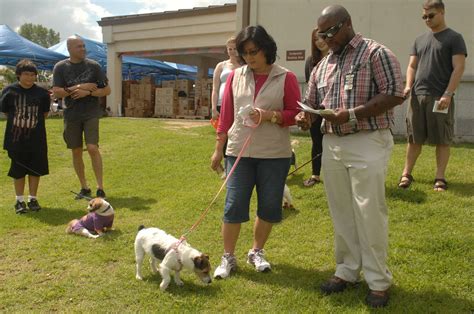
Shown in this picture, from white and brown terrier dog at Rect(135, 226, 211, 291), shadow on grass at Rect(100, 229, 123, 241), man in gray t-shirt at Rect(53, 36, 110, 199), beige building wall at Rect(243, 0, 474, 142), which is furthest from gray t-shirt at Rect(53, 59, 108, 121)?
beige building wall at Rect(243, 0, 474, 142)

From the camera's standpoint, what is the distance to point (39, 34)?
88.6m

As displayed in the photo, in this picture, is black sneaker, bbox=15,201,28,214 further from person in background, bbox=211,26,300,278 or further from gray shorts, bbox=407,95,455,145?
gray shorts, bbox=407,95,455,145

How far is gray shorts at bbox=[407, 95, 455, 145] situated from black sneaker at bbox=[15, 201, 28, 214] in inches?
191

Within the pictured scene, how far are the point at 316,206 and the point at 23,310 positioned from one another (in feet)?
10.8

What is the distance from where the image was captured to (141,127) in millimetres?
13773

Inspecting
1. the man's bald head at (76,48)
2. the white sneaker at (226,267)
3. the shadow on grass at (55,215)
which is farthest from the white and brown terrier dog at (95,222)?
the man's bald head at (76,48)

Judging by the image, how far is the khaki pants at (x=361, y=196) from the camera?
9.88ft

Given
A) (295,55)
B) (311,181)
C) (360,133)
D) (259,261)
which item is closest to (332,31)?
(360,133)

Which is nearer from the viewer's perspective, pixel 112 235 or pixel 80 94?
pixel 112 235

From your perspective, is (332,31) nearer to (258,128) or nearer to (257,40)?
(257,40)

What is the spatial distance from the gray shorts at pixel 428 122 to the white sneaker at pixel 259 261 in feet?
8.80

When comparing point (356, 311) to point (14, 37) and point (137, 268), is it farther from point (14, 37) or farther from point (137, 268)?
point (14, 37)

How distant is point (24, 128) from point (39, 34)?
9246cm

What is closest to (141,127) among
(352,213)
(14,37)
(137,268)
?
(14,37)
